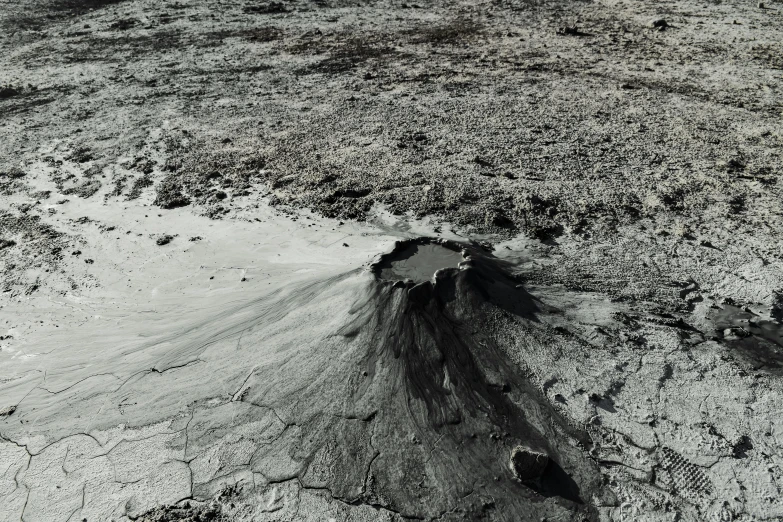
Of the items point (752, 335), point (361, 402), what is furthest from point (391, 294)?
point (752, 335)

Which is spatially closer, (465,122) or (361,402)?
(361,402)

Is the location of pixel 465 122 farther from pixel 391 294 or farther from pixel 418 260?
pixel 391 294

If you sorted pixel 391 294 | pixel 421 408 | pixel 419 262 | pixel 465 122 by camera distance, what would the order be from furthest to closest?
pixel 465 122 < pixel 419 262 < pixel 391 294 < pixel 421 408

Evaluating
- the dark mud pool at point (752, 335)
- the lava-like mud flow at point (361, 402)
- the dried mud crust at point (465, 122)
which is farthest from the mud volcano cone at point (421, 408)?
the dark mud pool at point (752, 335)

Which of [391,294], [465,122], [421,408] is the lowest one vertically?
[421,408]

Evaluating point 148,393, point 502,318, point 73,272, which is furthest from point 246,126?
point 502,318

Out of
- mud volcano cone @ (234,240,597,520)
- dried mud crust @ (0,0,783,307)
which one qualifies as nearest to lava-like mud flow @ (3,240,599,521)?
mud volcano cone @ (234,240,597,520)
